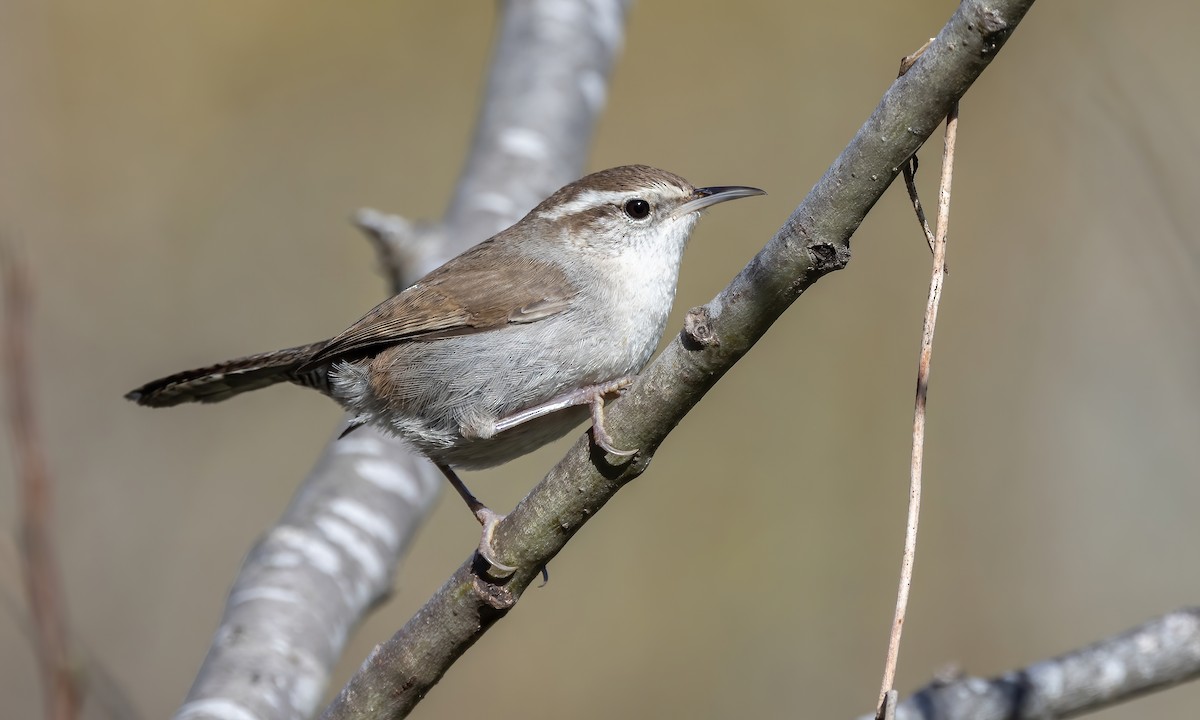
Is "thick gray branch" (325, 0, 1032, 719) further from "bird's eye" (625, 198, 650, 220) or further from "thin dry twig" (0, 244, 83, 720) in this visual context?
"bird's eye" (625, 198, 650, 220)

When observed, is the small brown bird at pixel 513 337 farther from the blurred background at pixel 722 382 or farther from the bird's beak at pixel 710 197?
the blurred background at pixel 722 382

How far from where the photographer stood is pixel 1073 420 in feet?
18.1

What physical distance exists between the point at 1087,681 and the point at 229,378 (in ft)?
8.48

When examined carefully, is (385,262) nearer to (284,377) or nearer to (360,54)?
(284,377)

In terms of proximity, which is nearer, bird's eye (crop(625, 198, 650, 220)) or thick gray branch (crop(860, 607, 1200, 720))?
thick gray branch (crop(860, 607, 1200, 720))

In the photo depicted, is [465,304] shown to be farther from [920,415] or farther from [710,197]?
[920,415]

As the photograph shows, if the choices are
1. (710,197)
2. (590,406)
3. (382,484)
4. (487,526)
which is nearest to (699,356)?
(590,406)

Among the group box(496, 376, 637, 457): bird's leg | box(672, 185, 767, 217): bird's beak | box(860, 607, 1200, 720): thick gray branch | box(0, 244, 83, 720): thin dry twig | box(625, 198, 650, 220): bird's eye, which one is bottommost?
box(0, 244, 83, 720): thin dry twig

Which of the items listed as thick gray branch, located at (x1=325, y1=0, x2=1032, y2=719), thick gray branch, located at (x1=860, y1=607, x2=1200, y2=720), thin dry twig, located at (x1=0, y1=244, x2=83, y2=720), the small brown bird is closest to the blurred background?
the small brown bird

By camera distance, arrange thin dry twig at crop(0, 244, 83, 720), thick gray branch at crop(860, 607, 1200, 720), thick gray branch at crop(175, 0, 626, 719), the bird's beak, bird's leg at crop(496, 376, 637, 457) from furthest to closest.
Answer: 1. the bird's beak
2. thick gray branch at crop(175, 0, 626, 719)
3. thick gray branch at crop(860, 607, 1200, 720)
4. bird's leg at crop(496, 376, 637, 457)
5. thin dry twig at crop(0, 244, 83, 720)

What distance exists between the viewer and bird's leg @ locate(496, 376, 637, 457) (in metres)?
1.96

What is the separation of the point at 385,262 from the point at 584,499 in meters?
2.59

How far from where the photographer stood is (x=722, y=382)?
5984mm

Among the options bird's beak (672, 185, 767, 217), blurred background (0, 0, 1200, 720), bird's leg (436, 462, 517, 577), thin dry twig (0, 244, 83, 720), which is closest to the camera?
thin dry twig (0, 244, 83, 720)
